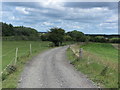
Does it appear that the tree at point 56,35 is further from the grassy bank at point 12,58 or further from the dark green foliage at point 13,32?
the grassy bank at point 12,58

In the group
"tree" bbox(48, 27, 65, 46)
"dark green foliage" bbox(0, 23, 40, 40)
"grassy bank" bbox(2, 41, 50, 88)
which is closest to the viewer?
"grassy bank" bbox(2, 41, 50, 88)

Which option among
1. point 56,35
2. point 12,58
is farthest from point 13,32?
point 56,35

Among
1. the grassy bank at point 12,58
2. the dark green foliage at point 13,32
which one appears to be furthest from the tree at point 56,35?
the grassy bank at point 12,58

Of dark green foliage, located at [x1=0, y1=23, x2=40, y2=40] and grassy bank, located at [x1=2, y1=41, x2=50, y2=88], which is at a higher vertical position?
dark green foliage, located at [x1=0, y1=23, x2=40, y2=40]

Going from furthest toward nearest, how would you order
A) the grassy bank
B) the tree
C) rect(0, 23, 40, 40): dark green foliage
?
the tree → rect(0, 23, 40, 40): dark green foliage → the grassy bank

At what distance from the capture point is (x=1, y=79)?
9.01 metres

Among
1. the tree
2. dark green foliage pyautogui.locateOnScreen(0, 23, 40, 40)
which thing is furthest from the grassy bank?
the tree

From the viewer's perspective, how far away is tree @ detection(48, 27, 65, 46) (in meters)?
62.0

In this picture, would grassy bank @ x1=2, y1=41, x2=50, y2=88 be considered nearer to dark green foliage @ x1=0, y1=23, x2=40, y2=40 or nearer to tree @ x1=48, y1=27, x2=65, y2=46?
dark green foliage @ x1=0, y1=23, x2=40, y2=40

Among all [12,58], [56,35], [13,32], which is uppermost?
[13,32]

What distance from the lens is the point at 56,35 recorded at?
62.7m

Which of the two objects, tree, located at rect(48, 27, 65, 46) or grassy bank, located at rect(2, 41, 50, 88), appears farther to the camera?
tree, located at rect(48, 27, 65, 46)

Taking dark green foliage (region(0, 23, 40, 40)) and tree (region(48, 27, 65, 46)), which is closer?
dark green foliage (region(0, 23, 40, 40))

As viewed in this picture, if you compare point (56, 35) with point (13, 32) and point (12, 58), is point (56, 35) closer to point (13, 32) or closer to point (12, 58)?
point (13, 32)
